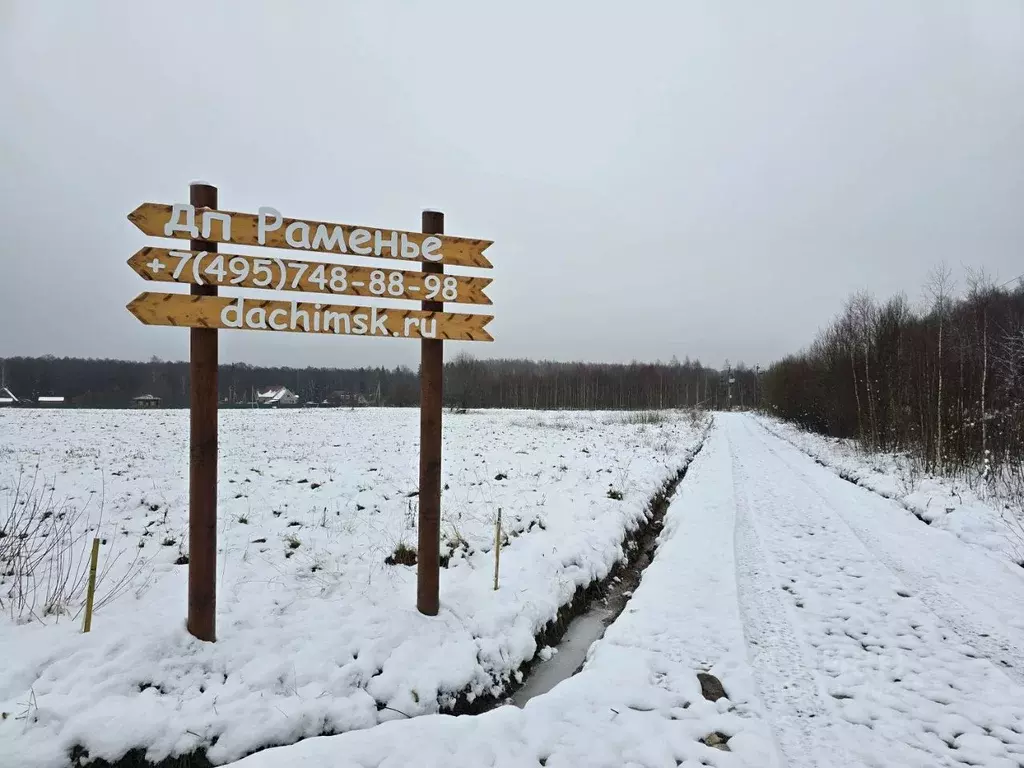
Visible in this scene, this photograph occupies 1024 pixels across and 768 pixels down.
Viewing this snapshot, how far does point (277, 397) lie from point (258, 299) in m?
80.3

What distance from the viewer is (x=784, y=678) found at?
4.44 meters

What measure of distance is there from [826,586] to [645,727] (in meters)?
4.14

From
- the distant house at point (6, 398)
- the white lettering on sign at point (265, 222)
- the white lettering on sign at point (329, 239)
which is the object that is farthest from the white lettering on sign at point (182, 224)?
the distant house at point (6, 398)

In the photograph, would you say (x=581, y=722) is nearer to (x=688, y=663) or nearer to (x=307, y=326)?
(x=688, y=663)

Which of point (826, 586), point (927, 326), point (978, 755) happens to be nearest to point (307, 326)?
point (978, 755)

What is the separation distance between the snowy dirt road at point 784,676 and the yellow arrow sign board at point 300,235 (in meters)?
3.93

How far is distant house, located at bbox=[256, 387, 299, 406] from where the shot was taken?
7656 centimetres

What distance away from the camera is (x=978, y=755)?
345cm

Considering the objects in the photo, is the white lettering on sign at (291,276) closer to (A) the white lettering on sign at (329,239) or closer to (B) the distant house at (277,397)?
(A) the white lettering on sign at (329,239)

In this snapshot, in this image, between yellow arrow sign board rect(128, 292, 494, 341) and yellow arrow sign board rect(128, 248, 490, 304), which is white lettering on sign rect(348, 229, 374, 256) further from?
yellow arrow sign board rect(128, 292, 494, 341)

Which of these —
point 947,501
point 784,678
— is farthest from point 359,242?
point 947,501

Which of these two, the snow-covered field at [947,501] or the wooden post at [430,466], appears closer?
the wooden post at [430,466]

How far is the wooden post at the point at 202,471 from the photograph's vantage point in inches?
178

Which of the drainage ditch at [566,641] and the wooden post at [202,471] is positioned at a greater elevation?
the wooden post at [202,471]
